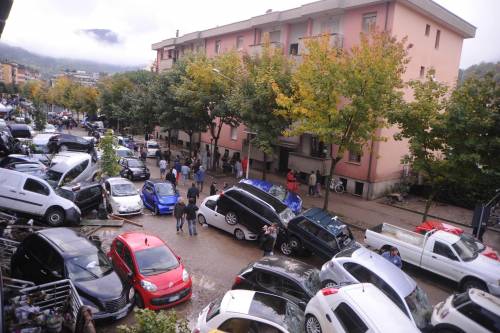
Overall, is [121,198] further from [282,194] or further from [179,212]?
[282,194]

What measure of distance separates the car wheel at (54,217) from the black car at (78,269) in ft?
14.8

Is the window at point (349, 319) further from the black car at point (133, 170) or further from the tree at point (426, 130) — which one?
the black car at point (133, 170)

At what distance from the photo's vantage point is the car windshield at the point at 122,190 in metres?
16.8

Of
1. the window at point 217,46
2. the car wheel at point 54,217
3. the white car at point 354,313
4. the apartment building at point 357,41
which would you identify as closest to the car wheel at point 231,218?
the car wheel at point 54,217

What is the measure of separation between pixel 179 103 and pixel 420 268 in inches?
785

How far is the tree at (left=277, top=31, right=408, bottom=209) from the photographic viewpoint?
52.3 feet

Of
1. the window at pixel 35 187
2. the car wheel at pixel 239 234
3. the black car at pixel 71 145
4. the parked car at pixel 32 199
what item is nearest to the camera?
the parked car at pixel 32 199

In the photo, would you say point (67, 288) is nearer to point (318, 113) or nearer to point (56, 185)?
point (56, 185)

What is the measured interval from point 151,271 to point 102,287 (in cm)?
133

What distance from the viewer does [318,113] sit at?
1727cm

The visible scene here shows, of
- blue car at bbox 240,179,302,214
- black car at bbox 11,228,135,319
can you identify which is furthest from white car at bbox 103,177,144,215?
black car at bbox 11,228,135,319

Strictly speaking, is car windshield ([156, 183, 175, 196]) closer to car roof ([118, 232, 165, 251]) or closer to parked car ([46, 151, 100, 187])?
parked car ([46, 151, 100, 187])

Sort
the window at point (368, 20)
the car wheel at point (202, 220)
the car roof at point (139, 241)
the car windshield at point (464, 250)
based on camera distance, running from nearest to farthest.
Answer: the car roof at point (139, 241) < the car windshield at point (464, 250) < the car wheel at point (202, 220) < the window at point (368, 20)

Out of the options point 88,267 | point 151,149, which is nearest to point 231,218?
point 88,267
